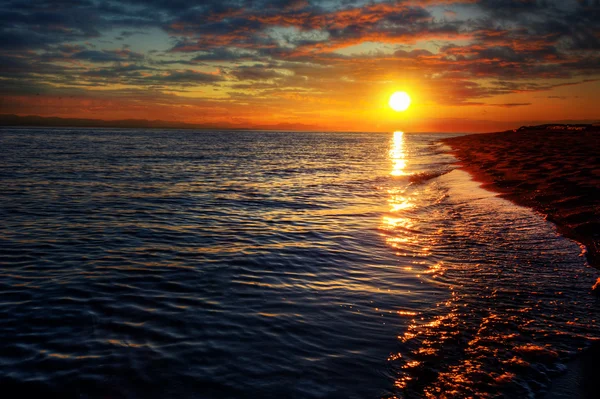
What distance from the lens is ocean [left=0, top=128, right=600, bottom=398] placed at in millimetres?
5520

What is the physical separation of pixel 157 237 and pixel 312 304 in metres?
7.54

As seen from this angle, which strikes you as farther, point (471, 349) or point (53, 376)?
point (471, 349)

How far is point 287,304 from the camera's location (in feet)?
26.8

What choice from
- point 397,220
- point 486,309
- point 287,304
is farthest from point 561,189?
point 287,304

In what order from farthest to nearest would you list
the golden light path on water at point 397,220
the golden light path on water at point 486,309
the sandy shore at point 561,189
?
1. the golden light path on water at point 397,220
2. the sandy shore at point 561,189
3. the golden light path on water at point 486,309

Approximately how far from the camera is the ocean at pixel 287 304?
217 inches

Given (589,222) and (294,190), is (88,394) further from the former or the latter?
(294,190)

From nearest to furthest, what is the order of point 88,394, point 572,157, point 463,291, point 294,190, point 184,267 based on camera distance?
1. point 88,394
2. point 463,291
3. point 184,267
4. point 294,190
5. point 572,157

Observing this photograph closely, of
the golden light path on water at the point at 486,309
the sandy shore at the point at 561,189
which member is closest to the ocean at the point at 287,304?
the golden light path on water at the point at 486,309

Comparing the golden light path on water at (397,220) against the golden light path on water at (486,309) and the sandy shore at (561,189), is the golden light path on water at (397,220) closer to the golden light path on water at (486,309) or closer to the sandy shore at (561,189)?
the golden light path on water at (486,309)

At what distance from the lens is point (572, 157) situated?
30.5 meters

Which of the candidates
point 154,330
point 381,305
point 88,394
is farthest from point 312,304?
point 88,394

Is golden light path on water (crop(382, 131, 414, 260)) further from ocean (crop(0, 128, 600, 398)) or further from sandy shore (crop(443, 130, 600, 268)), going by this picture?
sandy shore (crop(443, 130, 600, 268))

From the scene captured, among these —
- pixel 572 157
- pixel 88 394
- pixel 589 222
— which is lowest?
pixel 88 394
